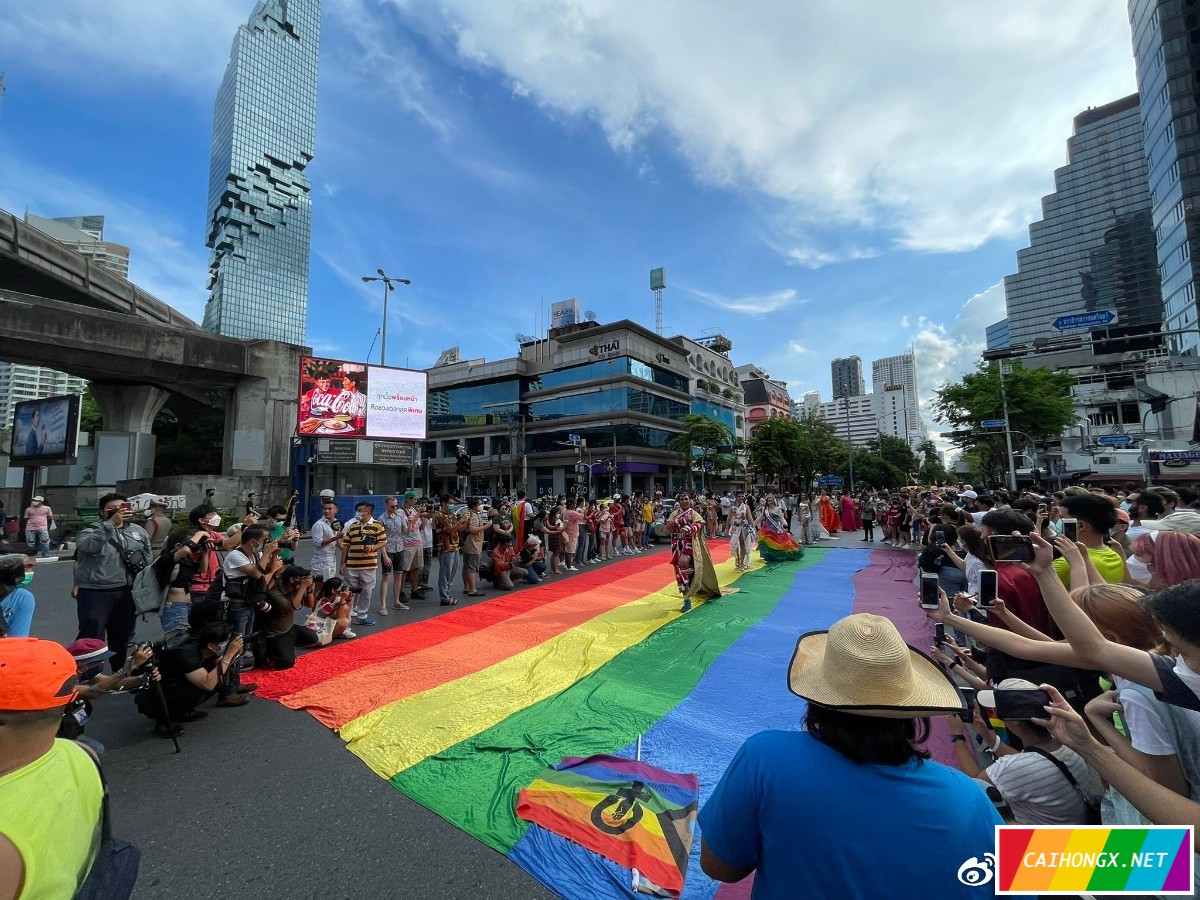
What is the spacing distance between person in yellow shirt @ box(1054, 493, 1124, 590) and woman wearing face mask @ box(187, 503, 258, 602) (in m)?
7.57

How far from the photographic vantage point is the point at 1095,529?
3939 mm

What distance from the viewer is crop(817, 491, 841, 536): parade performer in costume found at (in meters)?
20.5

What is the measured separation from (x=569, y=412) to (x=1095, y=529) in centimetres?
4357

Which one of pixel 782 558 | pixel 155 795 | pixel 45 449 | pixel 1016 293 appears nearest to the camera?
pixel 155 795

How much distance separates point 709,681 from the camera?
17.0ft

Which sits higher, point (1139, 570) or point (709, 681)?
point (1139, 570)

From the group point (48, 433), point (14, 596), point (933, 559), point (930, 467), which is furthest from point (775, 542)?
point (930, 467)

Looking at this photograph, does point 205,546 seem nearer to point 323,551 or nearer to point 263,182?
point 323,551

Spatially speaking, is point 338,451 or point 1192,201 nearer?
point 338,451

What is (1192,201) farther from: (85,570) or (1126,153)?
(85,570)

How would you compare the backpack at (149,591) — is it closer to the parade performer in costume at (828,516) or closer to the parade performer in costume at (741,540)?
the parade performer in costume at (741,540)

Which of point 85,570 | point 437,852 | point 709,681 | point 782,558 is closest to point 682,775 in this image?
point 437,852

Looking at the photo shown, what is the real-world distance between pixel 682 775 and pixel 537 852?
1066 millimetres

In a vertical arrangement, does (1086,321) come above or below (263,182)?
below
